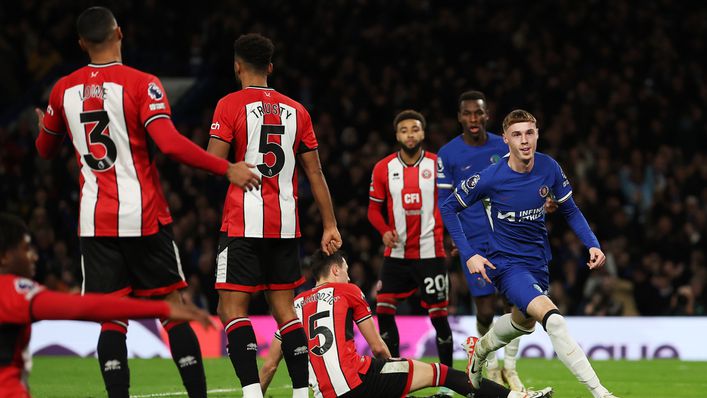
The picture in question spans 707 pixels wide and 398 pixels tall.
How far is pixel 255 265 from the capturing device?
6.98 metres

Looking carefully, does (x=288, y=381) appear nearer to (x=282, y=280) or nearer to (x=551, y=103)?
(x=282, y=280)

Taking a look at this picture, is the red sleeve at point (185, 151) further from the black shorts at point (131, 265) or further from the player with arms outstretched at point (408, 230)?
the player with arms outstretched at point (408, 230)

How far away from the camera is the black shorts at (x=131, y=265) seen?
20.1 ft

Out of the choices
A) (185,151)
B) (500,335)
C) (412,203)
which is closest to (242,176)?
(185,151)

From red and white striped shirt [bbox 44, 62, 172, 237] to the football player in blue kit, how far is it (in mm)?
4066

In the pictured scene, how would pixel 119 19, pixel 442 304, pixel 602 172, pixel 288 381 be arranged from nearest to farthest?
pixel 442 304
pixel 288 381
pixel 602 172
pixel 119 19

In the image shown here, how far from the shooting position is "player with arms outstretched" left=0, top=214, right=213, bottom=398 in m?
4.65

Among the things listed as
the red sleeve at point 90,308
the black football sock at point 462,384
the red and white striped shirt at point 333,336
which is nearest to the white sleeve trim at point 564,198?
the black football sock at point 462,384

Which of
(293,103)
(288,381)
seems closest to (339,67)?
(288,381)

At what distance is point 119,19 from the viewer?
896 inches

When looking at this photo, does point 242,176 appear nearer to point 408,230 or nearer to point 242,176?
point 242,176

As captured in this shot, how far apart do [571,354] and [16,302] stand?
389 cm

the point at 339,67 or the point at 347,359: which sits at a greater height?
the point at 339,67

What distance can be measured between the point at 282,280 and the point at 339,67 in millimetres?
14149
